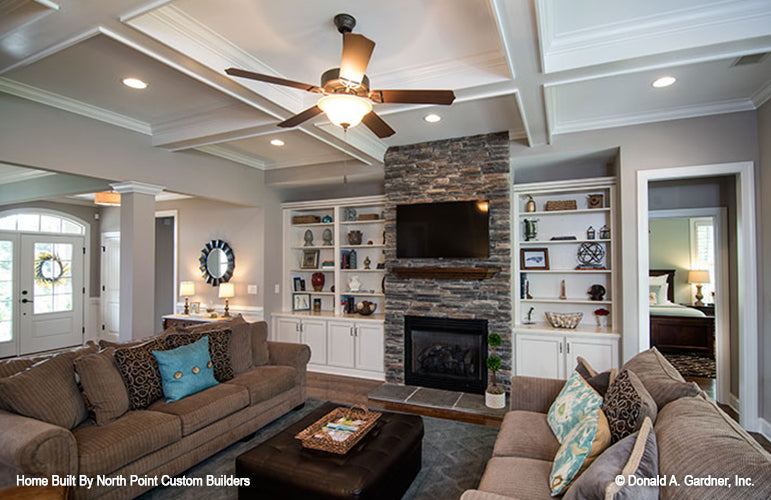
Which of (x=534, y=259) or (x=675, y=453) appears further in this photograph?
(x=534, y=259)

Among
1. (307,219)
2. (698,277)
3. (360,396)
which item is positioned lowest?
(360,396)

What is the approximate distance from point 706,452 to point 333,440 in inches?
72.5

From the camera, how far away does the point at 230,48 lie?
279 centimetres

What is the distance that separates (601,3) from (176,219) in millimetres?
6594

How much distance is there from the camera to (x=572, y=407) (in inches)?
88.6

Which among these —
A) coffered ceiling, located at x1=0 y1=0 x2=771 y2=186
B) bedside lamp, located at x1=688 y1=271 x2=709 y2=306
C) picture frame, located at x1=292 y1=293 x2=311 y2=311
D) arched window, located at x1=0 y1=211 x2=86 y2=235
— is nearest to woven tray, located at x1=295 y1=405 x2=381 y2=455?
coffered ceiling, located at x1=0 y1=0 x2=771 y2=186

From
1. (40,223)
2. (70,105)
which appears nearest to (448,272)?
(70,105)

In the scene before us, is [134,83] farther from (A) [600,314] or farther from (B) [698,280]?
(B) [698,280]

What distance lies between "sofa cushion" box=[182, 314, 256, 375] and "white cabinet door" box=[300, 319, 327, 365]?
167 cm

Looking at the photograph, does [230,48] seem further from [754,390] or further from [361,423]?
[754,390]

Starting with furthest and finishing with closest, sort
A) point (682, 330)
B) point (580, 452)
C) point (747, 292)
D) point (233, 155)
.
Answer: point (682, 330), point (233, 155), point (747, 292), point (580, 452)

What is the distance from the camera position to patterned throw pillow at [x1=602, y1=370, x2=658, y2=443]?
5.72 ft

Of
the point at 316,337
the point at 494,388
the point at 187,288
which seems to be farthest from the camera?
the point at 187,288

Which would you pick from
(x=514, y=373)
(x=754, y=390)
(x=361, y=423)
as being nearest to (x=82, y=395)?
(x=361, y=423)
